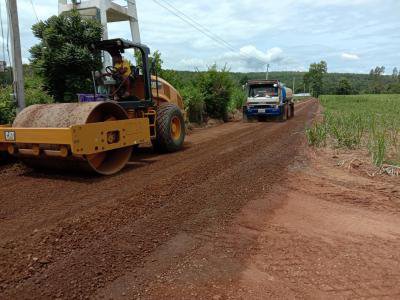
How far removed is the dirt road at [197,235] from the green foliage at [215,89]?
43.1 ft

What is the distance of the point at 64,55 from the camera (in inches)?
435

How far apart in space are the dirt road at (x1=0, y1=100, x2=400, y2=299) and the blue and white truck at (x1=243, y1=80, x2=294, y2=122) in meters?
14.2

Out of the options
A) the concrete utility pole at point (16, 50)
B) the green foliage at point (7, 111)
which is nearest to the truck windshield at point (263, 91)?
the green foliage at point (7, 111)

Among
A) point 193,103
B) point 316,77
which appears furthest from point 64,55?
point 316,77

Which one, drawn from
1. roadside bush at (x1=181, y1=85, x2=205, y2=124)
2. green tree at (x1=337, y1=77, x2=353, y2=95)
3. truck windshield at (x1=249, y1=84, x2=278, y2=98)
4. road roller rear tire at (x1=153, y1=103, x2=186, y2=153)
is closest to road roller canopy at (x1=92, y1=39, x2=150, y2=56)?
road roller rear tire at (x1=153, y1=103, x2=186, y2=153)

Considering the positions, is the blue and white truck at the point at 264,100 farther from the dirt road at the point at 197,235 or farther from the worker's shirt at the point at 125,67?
the dirt road at the point at 197,235

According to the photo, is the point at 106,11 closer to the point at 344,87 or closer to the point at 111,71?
the point at 111,71

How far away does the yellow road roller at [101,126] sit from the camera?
6043mm

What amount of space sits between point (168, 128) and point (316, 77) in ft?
434

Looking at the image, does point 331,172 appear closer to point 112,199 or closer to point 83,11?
point 112,199

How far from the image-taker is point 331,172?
7.15 m

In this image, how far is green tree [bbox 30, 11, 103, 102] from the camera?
11219 mm

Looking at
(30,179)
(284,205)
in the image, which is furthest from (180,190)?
(30,179)

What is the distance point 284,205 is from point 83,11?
2017cm
